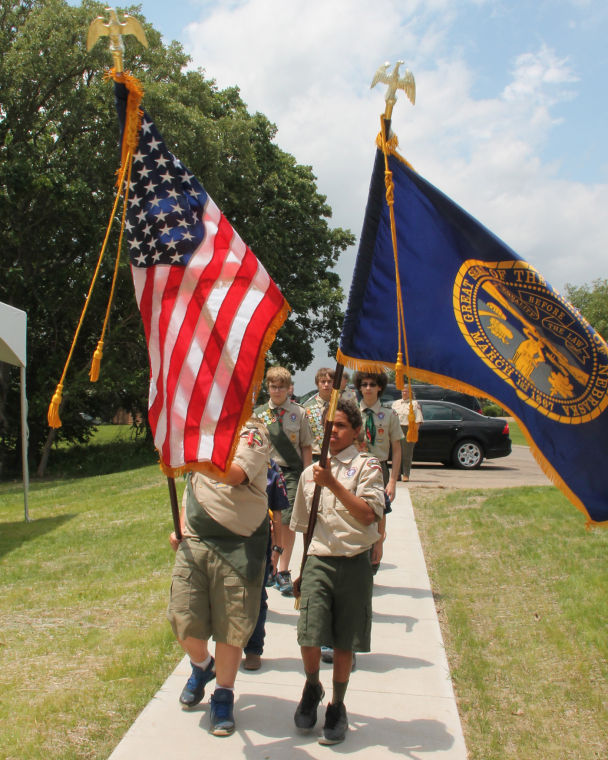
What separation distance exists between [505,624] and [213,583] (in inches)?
116

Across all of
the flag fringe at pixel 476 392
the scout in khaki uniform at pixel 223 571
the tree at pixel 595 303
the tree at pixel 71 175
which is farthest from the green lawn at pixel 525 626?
the tree at pixel 595 303

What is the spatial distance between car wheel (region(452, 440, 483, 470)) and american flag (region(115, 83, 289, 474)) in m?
13.2

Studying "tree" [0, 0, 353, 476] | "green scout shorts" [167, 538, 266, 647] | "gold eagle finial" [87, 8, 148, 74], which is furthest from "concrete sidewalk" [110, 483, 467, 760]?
"tree" [0, 0, 353, 476]

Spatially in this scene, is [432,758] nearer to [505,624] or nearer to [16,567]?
[505,624]

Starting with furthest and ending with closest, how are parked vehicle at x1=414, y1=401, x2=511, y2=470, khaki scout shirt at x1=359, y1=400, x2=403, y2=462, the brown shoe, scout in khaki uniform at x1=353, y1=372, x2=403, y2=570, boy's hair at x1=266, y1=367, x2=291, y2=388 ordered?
parked vehicle at x1=414, y1=401, x2=511, y2=470, khaki scout shirt at x1=359, y1=400, x2=403, y2=462, scout in khaki uniform at x1=353, y1=372, x2=403, y2=570, boy's hair at x1=266, y1=367, x2=291, y2=388, the brown shoe

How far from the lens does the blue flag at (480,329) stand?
12.1 ft

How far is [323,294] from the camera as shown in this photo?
28.1 metres

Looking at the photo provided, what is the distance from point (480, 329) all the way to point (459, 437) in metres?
12.9

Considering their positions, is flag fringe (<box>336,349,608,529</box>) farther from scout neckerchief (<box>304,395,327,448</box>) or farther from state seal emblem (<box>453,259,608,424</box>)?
scout neckerchief (<box>304,395,327,448</box>)

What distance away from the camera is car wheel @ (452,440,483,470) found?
54.0 ft

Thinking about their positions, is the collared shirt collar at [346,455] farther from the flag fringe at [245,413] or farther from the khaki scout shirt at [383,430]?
the khaki scout shirt at [383,430]

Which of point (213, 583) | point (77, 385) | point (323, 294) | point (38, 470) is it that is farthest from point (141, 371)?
point (213, 583)

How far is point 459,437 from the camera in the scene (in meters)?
16.4

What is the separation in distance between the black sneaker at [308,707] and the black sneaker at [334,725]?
79 mm
